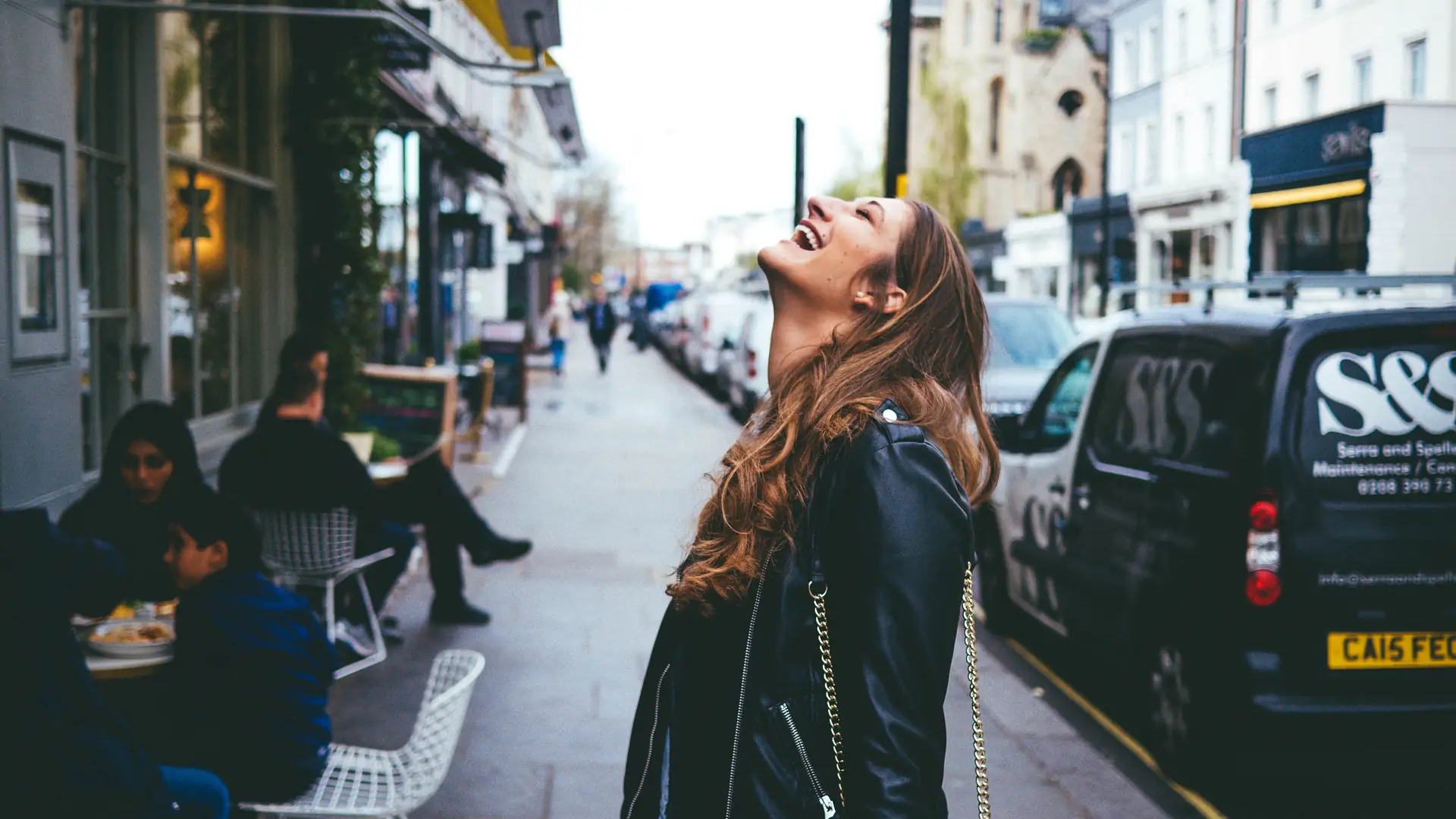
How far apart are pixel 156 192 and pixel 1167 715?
20.2 ft

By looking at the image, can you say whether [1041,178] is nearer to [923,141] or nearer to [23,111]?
[923,141]

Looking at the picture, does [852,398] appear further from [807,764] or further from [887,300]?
[807,764]

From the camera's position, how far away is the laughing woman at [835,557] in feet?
5.60

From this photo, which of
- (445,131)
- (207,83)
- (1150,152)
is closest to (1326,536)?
(207,83)

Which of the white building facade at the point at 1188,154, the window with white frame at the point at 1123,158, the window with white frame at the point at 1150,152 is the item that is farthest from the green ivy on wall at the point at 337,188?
the window with white frame at the point at 1123,158

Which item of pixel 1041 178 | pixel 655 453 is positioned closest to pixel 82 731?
pixel 655 453

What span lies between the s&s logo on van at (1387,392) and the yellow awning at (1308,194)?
26910mm

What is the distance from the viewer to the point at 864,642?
171cm

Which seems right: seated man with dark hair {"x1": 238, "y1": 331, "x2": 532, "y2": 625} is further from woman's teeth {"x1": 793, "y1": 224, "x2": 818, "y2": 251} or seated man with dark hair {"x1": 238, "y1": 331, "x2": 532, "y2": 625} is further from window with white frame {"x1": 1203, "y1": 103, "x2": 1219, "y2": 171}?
window with white frame {"x1": 1203, "y1": 103, "x2": 1219, "y2": 171}

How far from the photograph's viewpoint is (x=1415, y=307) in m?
4.90

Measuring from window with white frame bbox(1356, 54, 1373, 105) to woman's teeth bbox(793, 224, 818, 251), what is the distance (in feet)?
103

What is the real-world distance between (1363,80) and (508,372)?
829 inches

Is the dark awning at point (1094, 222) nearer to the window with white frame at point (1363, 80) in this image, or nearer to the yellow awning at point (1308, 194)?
the yellow awning at point (1308, 194)

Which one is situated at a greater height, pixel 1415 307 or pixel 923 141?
pixel 923 141
